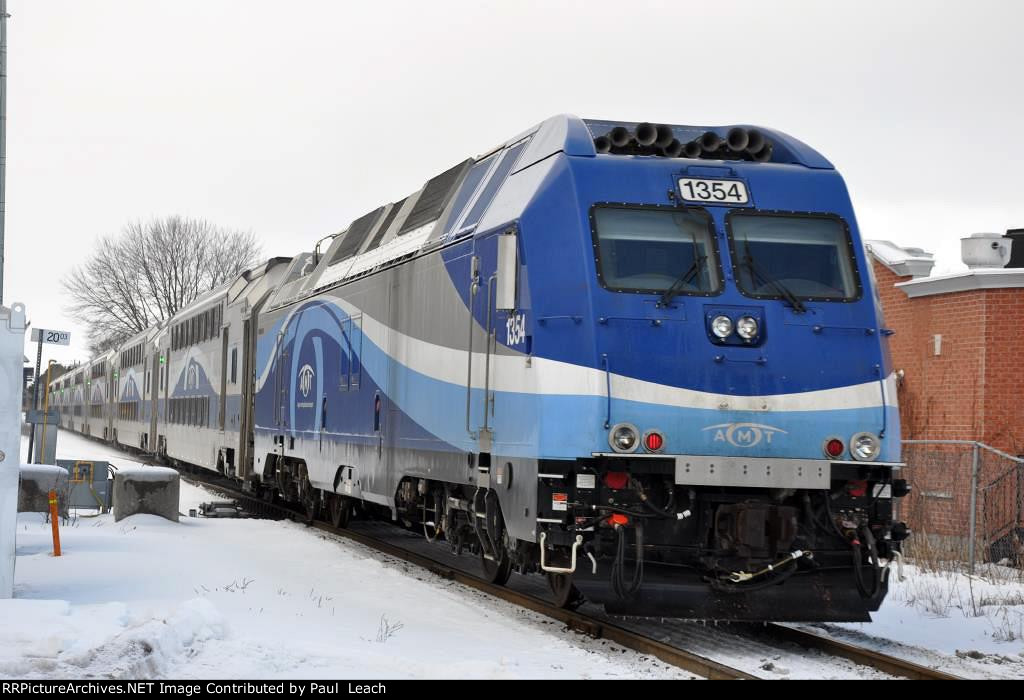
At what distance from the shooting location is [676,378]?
8758 millimetres

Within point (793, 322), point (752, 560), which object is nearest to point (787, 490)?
point (752, 560)

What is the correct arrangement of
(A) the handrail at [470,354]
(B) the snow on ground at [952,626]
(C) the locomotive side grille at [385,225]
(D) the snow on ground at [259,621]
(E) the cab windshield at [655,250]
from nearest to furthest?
(D) the snow on ground at [259,621]
(B) the snow on ground at [952,626]
(E) the cab windshield at [655,250]
(A) the handrail at [470,354]
(C) the locomotive side grille at [385,225]

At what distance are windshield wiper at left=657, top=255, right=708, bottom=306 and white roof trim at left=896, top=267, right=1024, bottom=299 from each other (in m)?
Answer: 8.98

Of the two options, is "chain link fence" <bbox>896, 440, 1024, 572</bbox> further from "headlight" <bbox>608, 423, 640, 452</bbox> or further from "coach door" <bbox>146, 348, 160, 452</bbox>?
"coach door" <bbox>146, 348, 160, 452</bbox>

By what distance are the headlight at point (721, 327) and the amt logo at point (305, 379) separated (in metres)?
8.72

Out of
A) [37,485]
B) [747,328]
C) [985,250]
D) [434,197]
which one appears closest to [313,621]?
[747,328]

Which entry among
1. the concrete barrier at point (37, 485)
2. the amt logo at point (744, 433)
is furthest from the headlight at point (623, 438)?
the concrete barrier at point (37, 485)

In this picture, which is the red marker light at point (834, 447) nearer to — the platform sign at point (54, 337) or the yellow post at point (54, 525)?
the yellow post at point (54, 525)

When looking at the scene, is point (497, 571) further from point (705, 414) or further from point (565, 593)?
point (705, 414)

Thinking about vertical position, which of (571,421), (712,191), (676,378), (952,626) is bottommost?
(952,626)

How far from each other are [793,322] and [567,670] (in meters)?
3.08

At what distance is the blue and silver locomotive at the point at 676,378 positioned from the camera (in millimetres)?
8672

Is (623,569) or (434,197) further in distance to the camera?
(434,197)

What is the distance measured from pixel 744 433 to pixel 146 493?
10236 mm
